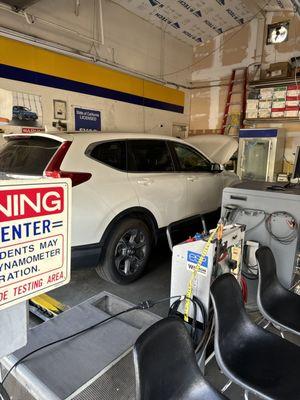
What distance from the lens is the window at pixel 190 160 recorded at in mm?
3701

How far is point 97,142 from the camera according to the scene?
8.95ft

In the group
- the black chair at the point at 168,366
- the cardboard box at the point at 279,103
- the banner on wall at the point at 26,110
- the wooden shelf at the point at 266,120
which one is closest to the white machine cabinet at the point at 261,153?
the wooden shelf at the point at 266,120

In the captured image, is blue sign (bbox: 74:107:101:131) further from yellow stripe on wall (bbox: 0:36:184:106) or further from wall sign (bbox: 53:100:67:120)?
yellow stripe on wall (bbox: 0:36:184:106)

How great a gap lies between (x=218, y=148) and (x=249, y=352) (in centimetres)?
393

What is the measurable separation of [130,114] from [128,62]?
1028mm

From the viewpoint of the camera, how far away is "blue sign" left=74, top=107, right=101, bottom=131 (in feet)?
17.5

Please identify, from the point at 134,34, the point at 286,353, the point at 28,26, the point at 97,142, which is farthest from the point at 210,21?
the point at 286,353

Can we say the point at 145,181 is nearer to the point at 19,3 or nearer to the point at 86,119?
the point at 86,119

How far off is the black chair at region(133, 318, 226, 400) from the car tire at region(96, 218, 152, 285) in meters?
1.73

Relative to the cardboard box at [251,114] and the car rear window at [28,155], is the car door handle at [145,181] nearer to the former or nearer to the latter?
the car rear window at [28,155]

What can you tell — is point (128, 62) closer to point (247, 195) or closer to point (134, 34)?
point (134, 34)

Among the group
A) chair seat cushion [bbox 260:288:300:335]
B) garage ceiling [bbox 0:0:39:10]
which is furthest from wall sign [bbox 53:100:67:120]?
chair seat cushion [bbox 260:288:300:335]

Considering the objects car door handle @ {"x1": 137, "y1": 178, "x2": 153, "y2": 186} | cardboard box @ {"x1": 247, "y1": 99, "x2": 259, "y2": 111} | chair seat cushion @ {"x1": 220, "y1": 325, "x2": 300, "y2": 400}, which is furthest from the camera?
cardboard box @ {"x1": 247, "y1": 99, "x2": 259, "y2": 111}

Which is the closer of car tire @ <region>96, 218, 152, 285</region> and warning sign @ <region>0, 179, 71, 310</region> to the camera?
warning sign @ <region>0, 179, 71, 310</region>
